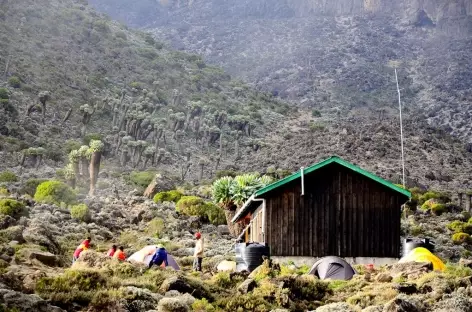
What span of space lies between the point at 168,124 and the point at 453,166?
3101 centimetres

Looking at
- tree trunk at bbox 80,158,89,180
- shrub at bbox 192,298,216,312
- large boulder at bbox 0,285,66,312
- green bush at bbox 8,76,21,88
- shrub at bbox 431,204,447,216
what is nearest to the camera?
large boulder at bbox 0,285,66,312

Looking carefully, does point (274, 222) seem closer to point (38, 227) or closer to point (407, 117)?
point (38, 227)

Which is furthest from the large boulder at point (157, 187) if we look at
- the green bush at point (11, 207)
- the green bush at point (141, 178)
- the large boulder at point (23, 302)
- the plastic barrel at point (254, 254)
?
the large boulder at point (23, 302)

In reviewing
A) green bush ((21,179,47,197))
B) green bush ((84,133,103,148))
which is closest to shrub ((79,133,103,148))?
green bush ((84,133,103,148))

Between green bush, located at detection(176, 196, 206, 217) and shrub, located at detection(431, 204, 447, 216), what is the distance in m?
18.1

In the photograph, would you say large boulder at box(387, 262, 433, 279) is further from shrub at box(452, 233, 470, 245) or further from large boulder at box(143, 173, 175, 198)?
large boulder at box(143, 173, 175, 198)

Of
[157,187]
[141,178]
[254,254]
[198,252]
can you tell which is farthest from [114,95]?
[254,254]

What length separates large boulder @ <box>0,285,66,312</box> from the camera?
12575mm

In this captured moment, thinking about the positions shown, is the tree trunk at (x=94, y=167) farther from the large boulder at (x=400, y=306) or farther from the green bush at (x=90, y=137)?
the large boulder at (x=400, y=306)

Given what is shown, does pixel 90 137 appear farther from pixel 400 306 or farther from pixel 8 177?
pixel 400 306

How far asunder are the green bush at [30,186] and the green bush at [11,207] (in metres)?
10.7

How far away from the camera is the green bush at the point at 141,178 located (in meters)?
52.9

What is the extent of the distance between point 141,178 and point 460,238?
24.1 metres

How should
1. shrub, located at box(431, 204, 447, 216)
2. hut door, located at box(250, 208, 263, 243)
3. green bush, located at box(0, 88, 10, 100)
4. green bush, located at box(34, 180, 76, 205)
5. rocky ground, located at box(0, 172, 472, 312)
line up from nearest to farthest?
rocky ground, located at box(0, 172, 472, 312)
hut door, located at box(250, 208, 263, 243)
green bush, located at box(34, 180, 76, 205)
shrub, located at box(431, 204, 447, 216)
green bush, located at box(0, 88, 10, 100)
